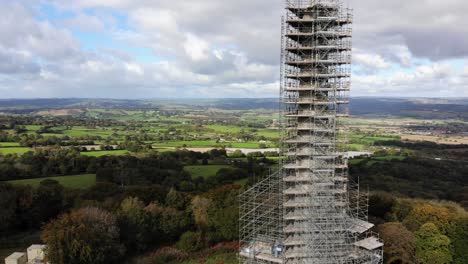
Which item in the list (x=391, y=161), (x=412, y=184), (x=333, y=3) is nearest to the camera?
(x=333, y=3)

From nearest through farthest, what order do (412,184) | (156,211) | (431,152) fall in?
1. (156,211)
2. (412,184)
3. (431,152)

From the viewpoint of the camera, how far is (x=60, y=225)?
83.8ft

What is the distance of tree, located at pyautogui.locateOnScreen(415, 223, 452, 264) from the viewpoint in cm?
2778

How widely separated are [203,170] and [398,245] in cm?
3366

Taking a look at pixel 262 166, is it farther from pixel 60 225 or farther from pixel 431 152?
pixel 431 152

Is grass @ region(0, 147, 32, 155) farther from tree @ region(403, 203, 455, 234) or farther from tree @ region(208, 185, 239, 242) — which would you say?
tree @ region(403, 203, 455, 234)

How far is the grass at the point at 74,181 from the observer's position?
149 feet

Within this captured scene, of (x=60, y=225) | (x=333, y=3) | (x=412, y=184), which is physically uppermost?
(x=333, y=3)

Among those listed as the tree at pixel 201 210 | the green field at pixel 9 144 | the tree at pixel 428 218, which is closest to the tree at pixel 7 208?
the tree at pixel 201 210

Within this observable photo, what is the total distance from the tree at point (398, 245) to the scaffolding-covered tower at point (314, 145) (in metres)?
2.76

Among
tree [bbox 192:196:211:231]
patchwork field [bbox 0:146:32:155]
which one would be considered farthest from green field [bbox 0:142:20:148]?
tree [bbox 192:196:211:231]

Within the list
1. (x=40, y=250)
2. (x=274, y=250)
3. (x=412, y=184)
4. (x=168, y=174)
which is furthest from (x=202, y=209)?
(x=412, y=184)

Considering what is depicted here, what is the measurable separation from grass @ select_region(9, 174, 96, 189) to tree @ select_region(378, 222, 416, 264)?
35337 mm

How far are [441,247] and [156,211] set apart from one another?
25220 millimetres
